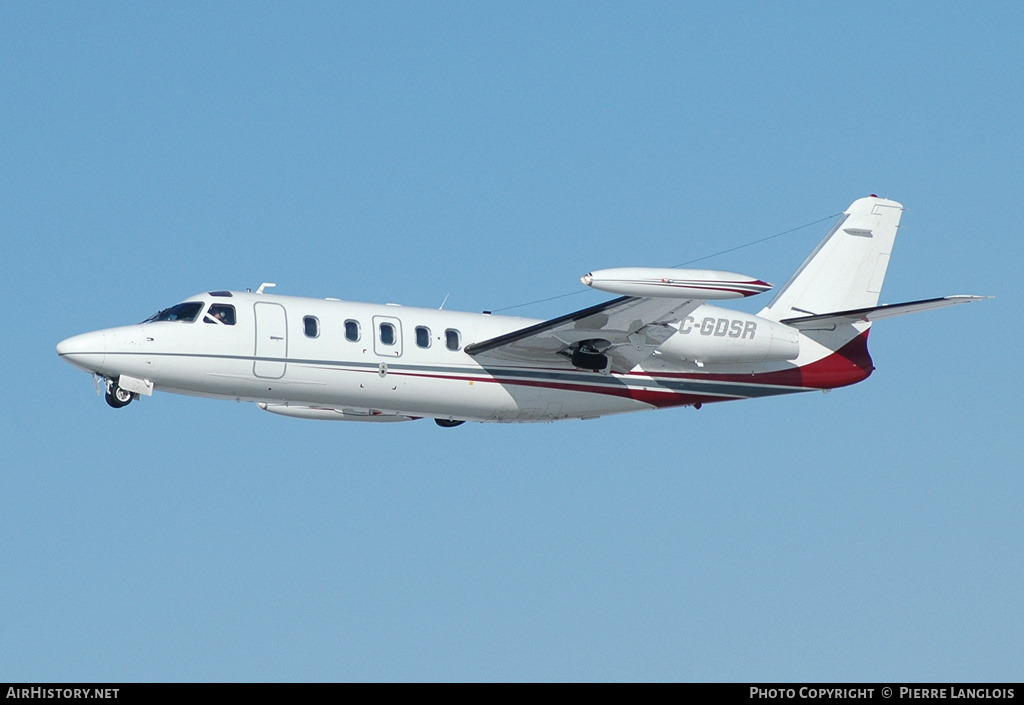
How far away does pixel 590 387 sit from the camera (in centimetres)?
3403

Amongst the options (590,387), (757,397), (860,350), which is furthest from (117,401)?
(860,350)

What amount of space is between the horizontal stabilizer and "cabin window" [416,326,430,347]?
921cm

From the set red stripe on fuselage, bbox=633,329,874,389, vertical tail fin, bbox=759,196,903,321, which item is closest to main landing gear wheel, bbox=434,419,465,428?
red stripe on fuselage, bbox=633,329,874,389

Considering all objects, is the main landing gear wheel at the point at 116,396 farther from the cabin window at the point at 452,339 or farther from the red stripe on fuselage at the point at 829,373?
the red stripe on fuselage at the point at 829,373

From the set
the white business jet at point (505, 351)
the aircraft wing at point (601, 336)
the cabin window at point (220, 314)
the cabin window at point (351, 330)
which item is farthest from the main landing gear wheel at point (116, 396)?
the aircraft wing at point (601, 336)

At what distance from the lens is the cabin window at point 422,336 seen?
32.5 m

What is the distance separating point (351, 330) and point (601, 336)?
232 inches

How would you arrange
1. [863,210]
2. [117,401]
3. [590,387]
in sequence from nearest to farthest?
1. [117,401]
2. [590,387]
3. [863,210]

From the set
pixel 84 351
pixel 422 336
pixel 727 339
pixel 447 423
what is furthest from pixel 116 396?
pixel 727 339

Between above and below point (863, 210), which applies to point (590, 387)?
below
